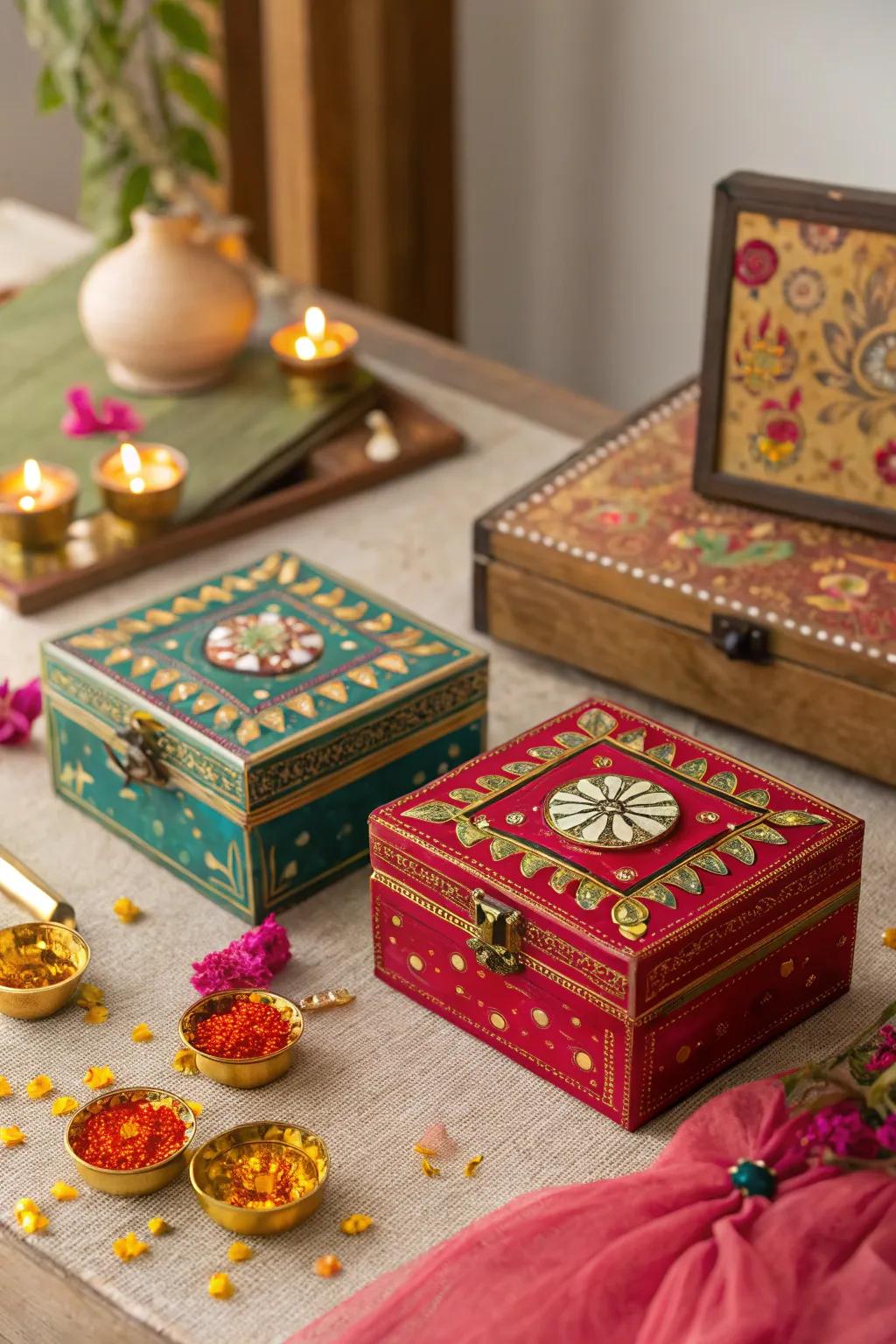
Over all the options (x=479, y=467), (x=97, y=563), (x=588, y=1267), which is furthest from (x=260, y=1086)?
(x=479, y=467)

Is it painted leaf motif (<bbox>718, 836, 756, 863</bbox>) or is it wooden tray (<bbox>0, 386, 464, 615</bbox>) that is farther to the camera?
wooden tray (<bbox>0, 386, 464, 615</bbox>)

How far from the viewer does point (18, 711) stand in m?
1.38

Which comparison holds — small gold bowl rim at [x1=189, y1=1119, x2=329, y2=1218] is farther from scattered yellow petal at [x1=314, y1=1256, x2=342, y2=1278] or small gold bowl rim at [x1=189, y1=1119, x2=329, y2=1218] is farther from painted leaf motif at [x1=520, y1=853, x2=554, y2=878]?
painted leaf motif at [x1=520, y1=853, x2=554, y2=878]

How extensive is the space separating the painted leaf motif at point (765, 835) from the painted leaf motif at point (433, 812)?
172 millimetres

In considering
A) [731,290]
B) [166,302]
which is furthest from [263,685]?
[166,302]

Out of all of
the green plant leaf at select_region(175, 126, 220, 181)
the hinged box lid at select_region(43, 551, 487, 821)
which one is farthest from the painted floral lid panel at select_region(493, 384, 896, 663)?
the green plant leaf at select_region(175, 126, 220, 181)

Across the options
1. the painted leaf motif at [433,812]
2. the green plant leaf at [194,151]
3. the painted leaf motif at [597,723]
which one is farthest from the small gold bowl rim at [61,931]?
the green plant leaf at [194,151]

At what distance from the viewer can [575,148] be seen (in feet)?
8.11

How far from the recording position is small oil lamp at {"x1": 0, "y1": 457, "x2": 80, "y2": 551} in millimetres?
1529

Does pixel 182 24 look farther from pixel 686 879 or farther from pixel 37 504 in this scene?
pixel 686 879

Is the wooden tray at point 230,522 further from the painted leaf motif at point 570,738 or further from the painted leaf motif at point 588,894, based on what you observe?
the painted leaf motif at point 588,894

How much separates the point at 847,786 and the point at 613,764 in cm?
29

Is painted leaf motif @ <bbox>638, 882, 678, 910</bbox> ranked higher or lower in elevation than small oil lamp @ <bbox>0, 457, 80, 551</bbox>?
higher

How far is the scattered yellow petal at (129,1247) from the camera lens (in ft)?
3.04
